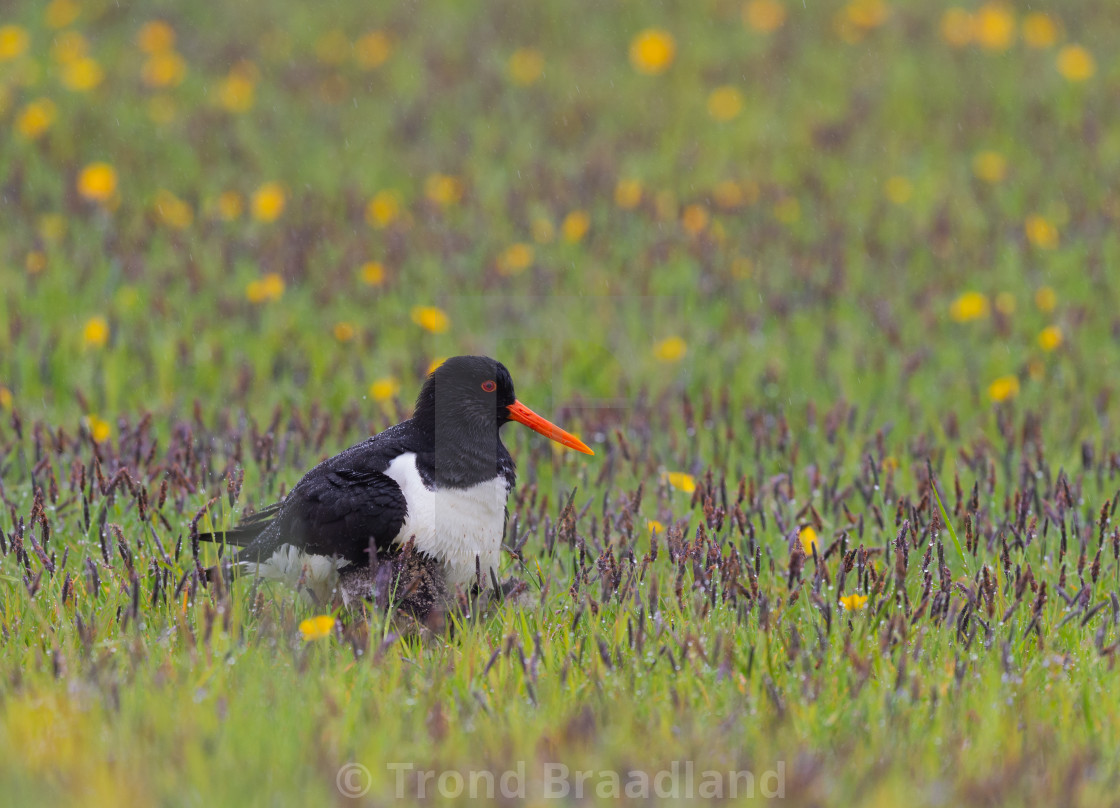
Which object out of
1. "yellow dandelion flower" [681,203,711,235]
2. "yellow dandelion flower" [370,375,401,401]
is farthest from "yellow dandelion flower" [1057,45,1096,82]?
"yellow dandelion flower" [370,375,401,401]

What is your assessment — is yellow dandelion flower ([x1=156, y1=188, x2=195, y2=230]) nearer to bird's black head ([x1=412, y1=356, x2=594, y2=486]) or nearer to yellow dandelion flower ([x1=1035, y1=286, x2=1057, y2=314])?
bird's black head ([x1=412, y1=356, x2=594, y2=486])

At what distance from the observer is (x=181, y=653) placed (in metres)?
3.43

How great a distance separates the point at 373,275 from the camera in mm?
7336

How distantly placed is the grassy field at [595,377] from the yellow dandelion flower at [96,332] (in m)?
0.05

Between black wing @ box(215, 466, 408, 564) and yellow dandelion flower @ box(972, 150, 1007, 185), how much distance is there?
651 centimetres

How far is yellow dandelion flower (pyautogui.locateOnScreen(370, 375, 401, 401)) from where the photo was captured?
596cm

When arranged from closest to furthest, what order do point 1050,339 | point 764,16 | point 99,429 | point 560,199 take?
point 99,429 < point 1050,339 < point 560,199 < point 764,16

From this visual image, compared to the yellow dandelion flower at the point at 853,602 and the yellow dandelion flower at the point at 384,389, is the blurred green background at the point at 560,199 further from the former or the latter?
the yellow dandelion flower at the point at 853,602

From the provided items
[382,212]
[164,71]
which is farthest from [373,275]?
[164,71]

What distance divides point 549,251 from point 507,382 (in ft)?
13.5

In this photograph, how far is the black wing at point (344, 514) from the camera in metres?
3.64

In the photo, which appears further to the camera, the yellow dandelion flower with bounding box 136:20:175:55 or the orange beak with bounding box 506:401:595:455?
the yellow dandelion flower with bounding box 136:20:175:55

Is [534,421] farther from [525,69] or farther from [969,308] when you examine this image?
[525,69]

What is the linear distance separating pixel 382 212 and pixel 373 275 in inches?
39.6
